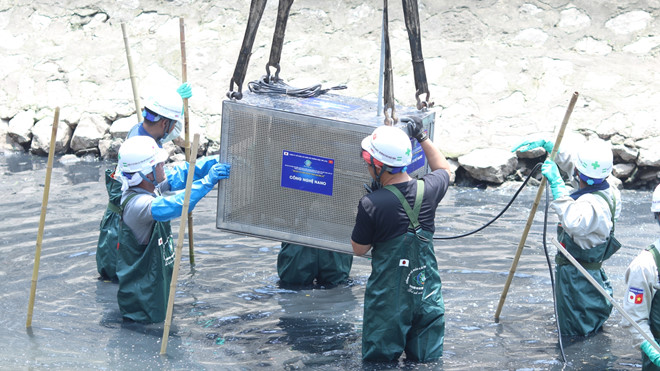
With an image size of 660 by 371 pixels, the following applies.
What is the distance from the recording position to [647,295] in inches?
163

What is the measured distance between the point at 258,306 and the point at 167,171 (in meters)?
1.26

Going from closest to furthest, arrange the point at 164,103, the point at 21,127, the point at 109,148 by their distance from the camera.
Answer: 1. the point at 164,103
2. the point at 109,148
3. the point at 21,127

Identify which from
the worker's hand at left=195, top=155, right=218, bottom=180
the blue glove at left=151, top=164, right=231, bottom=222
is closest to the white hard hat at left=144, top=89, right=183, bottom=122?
the worker's hand at left=195, top=155, right=218, bottom=180

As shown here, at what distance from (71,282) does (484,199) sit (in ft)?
14.7

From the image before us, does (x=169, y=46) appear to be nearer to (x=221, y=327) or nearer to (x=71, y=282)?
(x=71, y=282)

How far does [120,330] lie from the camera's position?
547 centimetres

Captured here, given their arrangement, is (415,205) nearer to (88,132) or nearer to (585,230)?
(585,230)

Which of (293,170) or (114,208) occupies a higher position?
(293,170)

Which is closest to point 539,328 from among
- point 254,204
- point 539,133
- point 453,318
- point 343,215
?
point 453,318

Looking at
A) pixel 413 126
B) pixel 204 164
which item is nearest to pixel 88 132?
pixel 204 164

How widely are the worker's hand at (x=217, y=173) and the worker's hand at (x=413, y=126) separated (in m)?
1.19

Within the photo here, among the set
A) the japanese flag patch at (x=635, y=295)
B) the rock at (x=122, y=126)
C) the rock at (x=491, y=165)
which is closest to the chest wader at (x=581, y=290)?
the japanese flag patch at (x=635, y=295)

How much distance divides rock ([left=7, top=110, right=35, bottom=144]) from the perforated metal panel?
6150 mm

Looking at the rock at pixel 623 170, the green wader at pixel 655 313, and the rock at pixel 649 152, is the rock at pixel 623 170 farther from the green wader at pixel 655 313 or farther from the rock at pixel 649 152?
the green wader at pixel 655 313
